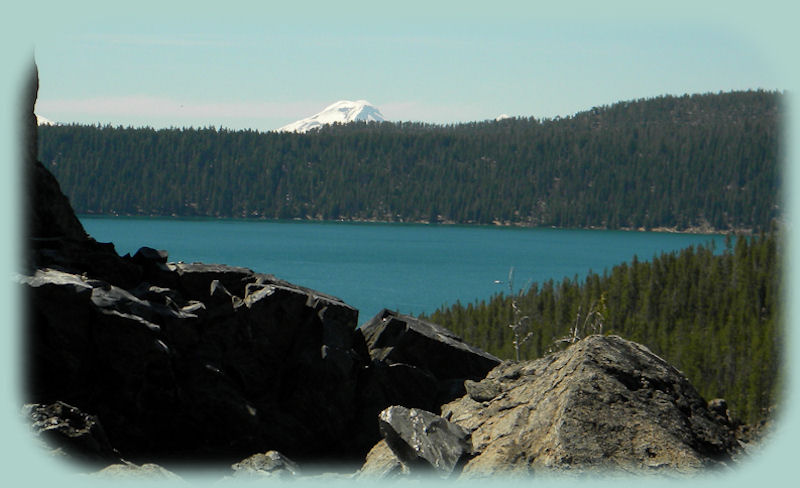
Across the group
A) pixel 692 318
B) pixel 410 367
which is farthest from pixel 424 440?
pixel 692 318

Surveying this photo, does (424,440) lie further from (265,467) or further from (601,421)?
(265,467)

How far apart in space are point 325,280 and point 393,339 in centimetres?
7755

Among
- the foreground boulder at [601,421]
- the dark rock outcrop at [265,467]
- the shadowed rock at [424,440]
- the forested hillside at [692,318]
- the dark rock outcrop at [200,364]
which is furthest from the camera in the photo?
the forested hillside at [692,318]

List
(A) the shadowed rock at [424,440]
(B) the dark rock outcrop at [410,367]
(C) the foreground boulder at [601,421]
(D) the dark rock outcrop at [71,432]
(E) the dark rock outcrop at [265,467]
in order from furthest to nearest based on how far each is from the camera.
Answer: (B) the dark rock outcrop at [410,367], (E) the dark rock outcrop at [265,467], (A) the shadowed rock at [424,440], (D) the dark rock outcrop at [71,432], (C) the foreground boulder at [601,421]

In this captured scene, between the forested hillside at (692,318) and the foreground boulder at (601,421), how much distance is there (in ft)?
66.8

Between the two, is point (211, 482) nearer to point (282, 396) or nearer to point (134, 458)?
point (134, 458)

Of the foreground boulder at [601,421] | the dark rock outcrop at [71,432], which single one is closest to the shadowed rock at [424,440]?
the foreground boulder at [601,421]

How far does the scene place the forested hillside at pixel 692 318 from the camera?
34.5 metres

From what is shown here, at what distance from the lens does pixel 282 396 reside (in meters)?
13.7

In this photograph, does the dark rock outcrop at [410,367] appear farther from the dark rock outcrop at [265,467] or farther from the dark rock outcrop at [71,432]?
the dark rock outcrop at [71,432]

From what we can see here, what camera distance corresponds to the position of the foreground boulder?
380 inches

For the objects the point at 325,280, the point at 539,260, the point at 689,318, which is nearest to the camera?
the point at 689,318

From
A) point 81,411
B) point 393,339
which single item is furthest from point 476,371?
point 81,411

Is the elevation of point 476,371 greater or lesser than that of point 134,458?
greater
